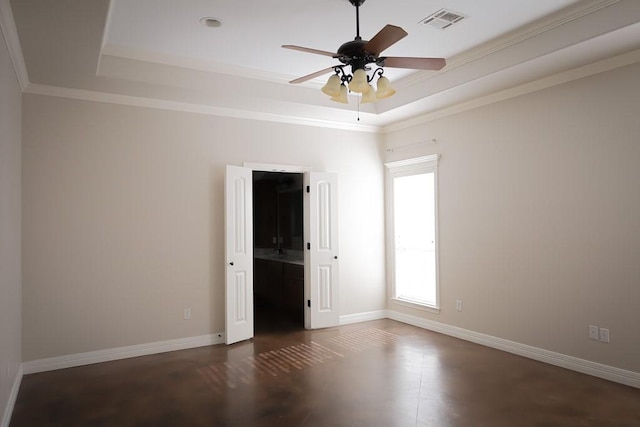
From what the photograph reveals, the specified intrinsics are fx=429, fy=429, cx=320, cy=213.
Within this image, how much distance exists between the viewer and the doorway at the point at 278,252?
6324 mm

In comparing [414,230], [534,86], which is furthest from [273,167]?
[534,86]

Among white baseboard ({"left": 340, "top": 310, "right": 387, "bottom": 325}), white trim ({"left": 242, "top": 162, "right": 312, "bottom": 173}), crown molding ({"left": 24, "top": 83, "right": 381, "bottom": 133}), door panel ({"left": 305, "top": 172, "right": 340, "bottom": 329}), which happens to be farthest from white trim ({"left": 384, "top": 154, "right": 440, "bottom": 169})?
white baseboard ({"left": 340, "top": 310, "right": 387, "bottom": 325})

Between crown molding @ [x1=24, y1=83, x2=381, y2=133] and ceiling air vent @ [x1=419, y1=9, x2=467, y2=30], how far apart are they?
7.61 feet

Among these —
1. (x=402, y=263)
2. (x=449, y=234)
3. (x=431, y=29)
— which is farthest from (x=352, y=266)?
(x=431, y=29)

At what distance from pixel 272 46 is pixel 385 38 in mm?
1755

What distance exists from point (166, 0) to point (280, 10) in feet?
2.84

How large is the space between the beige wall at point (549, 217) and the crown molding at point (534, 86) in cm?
6

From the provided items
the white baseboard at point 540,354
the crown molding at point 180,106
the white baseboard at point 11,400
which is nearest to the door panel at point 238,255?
the crown molding at point 180,106

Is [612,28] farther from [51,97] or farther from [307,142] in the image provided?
[51,97]

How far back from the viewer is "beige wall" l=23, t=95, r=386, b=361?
4211mm

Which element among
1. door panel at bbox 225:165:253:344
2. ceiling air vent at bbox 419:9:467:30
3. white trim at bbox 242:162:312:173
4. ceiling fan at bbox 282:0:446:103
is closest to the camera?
ceiling fan at bbox 282:0:446:103

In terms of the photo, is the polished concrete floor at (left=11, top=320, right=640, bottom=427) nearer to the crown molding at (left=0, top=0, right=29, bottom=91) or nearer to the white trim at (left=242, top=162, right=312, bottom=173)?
the white trim at (left=242, top=162, right=312, bottom=173)

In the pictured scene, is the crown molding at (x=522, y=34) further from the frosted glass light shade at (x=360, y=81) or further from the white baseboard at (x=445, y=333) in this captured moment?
the white baseboard at (x=445, y=333)

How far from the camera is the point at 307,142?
5.79 metres
